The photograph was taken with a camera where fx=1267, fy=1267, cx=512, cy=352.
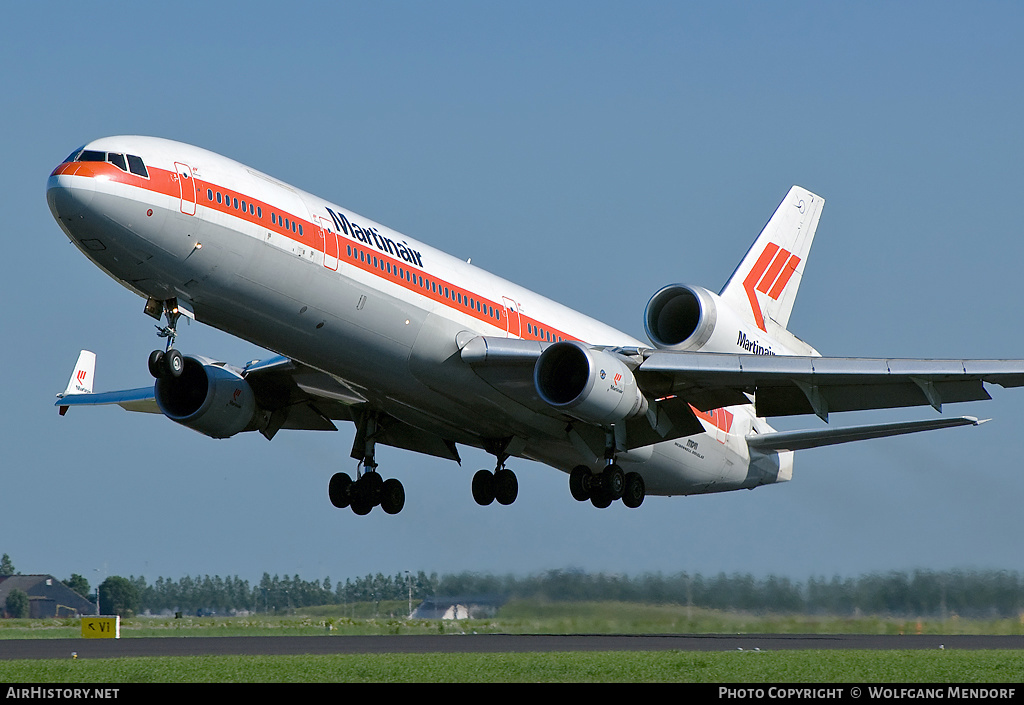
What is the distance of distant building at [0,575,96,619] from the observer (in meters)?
42.8

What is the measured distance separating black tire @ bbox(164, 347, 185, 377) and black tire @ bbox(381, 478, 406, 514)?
8.43 metres

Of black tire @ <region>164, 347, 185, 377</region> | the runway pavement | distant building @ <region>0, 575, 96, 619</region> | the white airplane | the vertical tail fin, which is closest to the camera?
the white airplane

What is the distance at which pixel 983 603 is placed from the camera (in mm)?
31625

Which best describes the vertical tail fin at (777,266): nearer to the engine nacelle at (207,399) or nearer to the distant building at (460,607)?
the distant building at (460,607)

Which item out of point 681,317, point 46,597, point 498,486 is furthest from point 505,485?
point 46,597

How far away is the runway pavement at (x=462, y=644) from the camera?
2744 cm

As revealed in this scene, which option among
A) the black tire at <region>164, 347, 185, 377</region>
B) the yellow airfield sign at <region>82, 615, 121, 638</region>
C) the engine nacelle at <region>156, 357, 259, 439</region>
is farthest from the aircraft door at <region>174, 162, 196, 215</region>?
the yellow airfield sign at <region>82, 615, 121, 638</region>

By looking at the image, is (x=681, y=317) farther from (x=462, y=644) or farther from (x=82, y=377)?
(x=82, y=377)

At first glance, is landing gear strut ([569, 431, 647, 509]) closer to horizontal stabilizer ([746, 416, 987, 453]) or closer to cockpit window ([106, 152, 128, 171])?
horizontal stabilizer ([746, 416, 987, 453])

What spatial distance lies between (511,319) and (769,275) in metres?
11.2

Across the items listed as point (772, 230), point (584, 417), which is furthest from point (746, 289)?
point (584, 417)

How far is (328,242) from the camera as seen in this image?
22969 millimetres

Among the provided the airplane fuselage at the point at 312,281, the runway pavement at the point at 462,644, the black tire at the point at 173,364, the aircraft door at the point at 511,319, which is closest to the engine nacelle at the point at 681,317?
the airplane fuselage at the point at 312,281

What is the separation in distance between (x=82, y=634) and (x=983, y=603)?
2425cm
